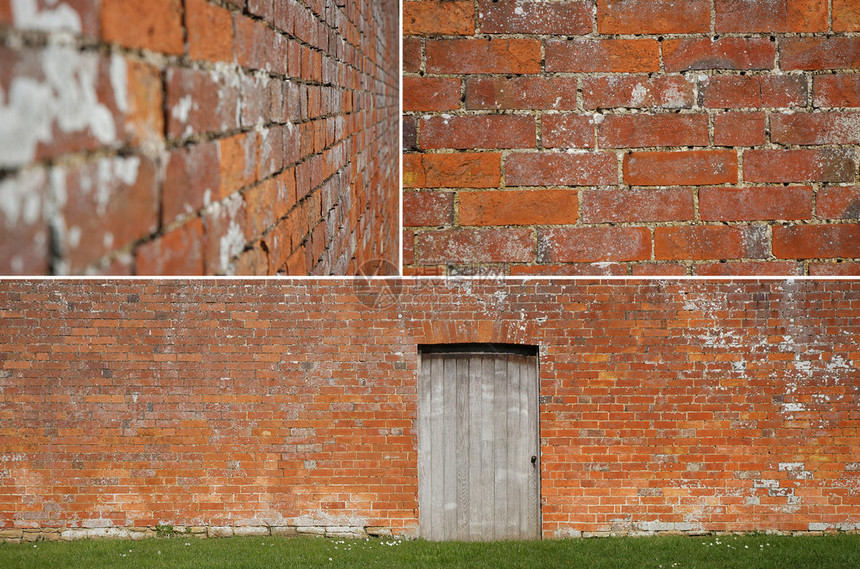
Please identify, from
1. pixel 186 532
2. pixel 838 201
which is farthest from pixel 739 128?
pixel 186 532

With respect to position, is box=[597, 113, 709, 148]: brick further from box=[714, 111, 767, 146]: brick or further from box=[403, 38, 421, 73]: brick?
box=[403, 38, 421, 73]: brick

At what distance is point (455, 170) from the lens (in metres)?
1.71

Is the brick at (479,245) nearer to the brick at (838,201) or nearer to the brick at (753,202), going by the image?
the brick at (753,202)

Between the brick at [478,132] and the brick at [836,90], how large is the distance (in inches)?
25.2

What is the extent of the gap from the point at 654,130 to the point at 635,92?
0.31ft

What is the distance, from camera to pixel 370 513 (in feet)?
22.0

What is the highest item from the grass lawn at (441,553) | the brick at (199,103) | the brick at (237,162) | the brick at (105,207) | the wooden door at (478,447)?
the brick at (199,103)

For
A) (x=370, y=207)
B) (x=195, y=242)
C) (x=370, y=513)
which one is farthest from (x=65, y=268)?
(x=370, y=513)

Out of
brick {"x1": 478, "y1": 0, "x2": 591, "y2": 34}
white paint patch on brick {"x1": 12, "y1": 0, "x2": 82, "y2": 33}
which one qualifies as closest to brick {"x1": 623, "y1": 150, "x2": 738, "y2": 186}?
brick {"x1": 478, "y1": 0, "x2": 591, "y2": 34}

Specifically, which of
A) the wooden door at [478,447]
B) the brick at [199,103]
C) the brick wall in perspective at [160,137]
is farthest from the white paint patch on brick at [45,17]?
the wooden door at [478,447]

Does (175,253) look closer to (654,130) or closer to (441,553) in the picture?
(654,130)

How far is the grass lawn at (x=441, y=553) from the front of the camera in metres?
6.10

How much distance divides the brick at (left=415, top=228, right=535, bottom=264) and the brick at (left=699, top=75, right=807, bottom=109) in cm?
50

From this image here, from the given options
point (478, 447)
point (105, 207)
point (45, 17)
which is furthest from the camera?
point (478, 447)
